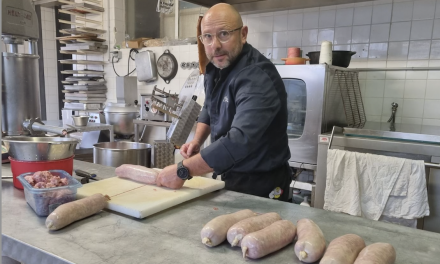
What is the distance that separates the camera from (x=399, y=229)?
1.16 metres

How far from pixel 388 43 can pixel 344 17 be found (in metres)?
0.48

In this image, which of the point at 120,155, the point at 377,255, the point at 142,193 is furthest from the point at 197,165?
the point at 120,155

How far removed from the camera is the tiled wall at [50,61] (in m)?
5.80

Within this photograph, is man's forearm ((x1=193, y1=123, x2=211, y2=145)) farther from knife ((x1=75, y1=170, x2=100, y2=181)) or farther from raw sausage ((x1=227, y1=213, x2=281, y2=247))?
raw sausage ((x1=227, y1=213, x2=281, y2=247))

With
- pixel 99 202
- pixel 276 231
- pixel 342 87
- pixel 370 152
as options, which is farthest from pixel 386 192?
pixel 99 202

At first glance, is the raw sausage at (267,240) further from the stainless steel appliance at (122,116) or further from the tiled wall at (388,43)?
the stainless steel appliance at (122,116)

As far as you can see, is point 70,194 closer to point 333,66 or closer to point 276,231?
point 276,231

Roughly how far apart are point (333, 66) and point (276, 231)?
2167mm

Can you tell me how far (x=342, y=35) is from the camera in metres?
3.25

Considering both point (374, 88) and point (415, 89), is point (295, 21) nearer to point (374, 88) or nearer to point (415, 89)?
point (374, 88)

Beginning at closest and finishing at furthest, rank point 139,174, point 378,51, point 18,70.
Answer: point 139,174 < point 18,70 < point 378,51

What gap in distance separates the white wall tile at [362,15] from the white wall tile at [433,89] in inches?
30.3

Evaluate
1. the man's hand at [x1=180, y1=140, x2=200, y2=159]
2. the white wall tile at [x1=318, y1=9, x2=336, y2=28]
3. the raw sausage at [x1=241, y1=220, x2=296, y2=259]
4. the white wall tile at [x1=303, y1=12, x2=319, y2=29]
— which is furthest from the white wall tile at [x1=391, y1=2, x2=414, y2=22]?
the raw sausage at [x1=241, y1=220, x2=296, y2=259]

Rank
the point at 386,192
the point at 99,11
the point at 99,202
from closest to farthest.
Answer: the point at 99,202
the point at 386,192
the point at 99,11
